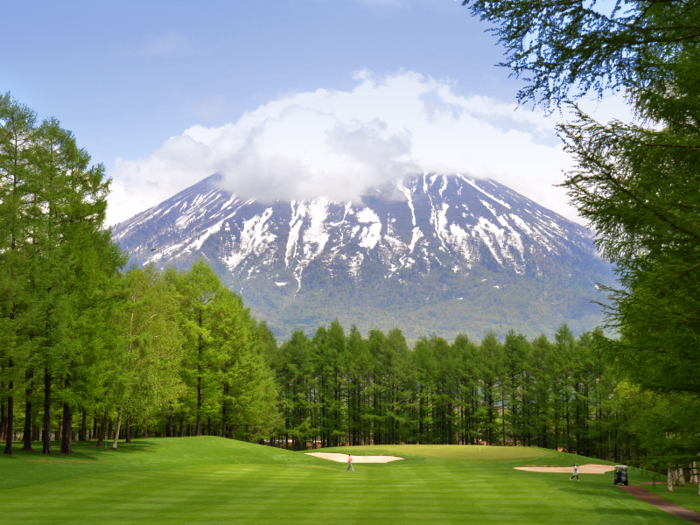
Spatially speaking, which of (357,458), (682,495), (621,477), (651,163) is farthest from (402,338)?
(651,163)

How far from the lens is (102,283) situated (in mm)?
26906

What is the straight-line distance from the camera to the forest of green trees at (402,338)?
7.80 m

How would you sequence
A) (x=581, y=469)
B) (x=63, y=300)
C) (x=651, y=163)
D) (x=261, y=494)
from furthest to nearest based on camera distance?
(x=581, y=469), (x=63, y=300), (x=261, y=494), (x=651, y=163)

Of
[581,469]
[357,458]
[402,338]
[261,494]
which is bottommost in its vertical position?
[581,469]

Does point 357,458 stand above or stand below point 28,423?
below

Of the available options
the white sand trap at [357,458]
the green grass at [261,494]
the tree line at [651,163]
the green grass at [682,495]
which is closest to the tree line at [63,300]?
the green grass at [261,494]

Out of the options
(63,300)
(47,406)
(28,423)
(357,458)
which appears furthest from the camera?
(357,458)

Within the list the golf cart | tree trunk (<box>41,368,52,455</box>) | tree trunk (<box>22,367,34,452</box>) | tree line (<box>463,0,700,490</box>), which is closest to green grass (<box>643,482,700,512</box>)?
the golf cart

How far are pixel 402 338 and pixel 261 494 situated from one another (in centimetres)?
5313

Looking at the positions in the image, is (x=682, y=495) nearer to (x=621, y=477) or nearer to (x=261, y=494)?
(x=621, y=477)

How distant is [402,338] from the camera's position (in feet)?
237

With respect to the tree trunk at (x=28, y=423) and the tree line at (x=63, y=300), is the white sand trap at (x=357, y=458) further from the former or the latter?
the tree trunk at (x=28, y=423)

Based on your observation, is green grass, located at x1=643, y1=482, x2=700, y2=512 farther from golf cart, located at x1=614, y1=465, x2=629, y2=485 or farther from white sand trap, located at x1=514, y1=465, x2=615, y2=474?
white sand trap, located at x1=514, y1=465, x2=615, y2=474

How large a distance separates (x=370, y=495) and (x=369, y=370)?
157ft
